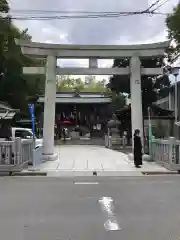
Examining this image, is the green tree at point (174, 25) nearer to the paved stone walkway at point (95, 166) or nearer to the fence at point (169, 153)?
the fence at point (169, 153)

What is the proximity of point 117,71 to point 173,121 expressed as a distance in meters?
11.9

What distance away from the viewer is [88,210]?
32.3 ft

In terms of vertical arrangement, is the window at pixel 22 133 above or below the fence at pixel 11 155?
above

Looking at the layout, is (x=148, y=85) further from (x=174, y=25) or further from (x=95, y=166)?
(x=95, y=166)

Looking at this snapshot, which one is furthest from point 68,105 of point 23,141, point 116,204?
point 116,204

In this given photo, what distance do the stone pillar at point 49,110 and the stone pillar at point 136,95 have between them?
4310mm

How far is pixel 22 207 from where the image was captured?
10258 millimetres

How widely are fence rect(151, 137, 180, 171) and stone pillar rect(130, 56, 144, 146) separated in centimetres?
279

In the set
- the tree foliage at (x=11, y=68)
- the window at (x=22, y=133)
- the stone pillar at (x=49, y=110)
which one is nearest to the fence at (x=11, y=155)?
the stone pillar at (x=49, y=110)

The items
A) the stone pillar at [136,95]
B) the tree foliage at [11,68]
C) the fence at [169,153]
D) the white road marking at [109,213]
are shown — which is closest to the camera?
the white road marking at [109,213]

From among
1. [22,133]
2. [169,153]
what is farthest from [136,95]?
[22,133]

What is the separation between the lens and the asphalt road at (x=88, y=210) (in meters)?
7.67

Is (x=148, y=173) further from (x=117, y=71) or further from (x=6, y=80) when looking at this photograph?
(x=6, y=80)

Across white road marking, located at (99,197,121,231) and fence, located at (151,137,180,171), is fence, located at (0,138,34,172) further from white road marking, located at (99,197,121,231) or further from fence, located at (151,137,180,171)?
white road marking, located at (99,197,121,231)
